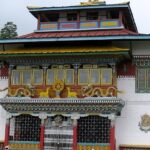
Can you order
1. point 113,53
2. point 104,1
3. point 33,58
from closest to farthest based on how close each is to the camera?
point 113,53, point 33,58, point 104,1

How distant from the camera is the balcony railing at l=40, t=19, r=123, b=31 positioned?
25.4 metres

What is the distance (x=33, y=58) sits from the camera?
24250 mm

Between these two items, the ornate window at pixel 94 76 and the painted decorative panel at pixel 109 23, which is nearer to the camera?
the ornate window at pixel 94 76

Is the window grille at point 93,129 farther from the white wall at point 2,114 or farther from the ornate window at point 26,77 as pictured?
the white wall at point 2,114

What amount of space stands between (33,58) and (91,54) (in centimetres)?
341

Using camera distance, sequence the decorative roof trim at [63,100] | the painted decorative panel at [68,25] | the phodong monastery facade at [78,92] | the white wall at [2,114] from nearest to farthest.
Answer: the decorative roof trim at [63,100], the phodong monastery facade at [78,92], the white wall at [2,114], the painted decorative panel at [68,25]

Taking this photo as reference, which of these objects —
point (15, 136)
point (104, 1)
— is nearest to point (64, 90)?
point (15, 136)

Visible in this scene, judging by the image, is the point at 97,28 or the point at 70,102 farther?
the point at 97,28

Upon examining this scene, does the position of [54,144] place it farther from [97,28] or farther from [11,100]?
[97,28]

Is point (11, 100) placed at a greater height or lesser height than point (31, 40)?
lesser

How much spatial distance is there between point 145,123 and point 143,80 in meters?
2.35

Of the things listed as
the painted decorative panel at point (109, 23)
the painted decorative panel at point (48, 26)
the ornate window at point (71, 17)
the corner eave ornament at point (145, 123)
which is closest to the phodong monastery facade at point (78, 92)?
the corner eave ornament at point (145, 123)

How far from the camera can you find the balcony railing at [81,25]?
25422mm

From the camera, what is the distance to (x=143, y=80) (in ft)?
78.4
